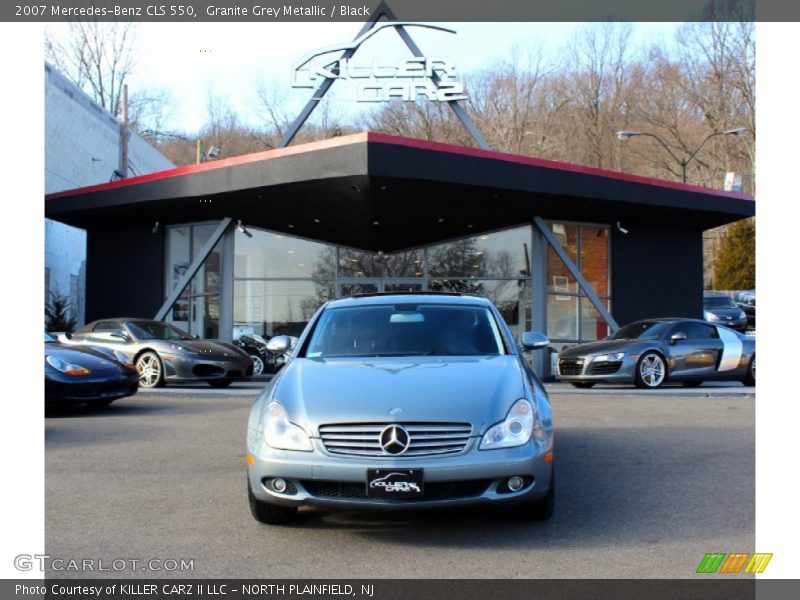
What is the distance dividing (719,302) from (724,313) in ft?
5.09

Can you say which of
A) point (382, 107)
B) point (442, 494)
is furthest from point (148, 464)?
point (382, 107)

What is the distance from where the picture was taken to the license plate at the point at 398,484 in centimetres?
481

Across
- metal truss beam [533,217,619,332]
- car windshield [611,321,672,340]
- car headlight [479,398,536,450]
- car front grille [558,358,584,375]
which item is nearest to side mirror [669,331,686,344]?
car windshield [611,321,672,340]

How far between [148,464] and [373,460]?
3.42m

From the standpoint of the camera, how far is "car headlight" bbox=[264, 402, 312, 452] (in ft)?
16.6

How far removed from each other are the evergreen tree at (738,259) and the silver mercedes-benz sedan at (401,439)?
49.1m

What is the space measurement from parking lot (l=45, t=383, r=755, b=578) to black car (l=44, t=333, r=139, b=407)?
1556 millimetres

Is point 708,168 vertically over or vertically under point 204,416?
over

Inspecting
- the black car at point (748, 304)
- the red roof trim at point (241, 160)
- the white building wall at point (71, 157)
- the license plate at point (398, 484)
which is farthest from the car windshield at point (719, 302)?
the license plate at point (398, 484)

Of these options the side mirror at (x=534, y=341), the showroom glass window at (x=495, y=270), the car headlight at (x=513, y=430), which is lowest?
the car headlight at (x=513, y=430)

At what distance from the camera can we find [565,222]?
22609mm

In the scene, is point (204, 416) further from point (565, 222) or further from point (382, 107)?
point (382, 107)

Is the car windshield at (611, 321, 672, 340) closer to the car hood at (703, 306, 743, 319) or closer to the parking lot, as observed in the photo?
the parking lot

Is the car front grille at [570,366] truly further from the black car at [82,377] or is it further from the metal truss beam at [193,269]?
the metal truss beam at [193,269]
